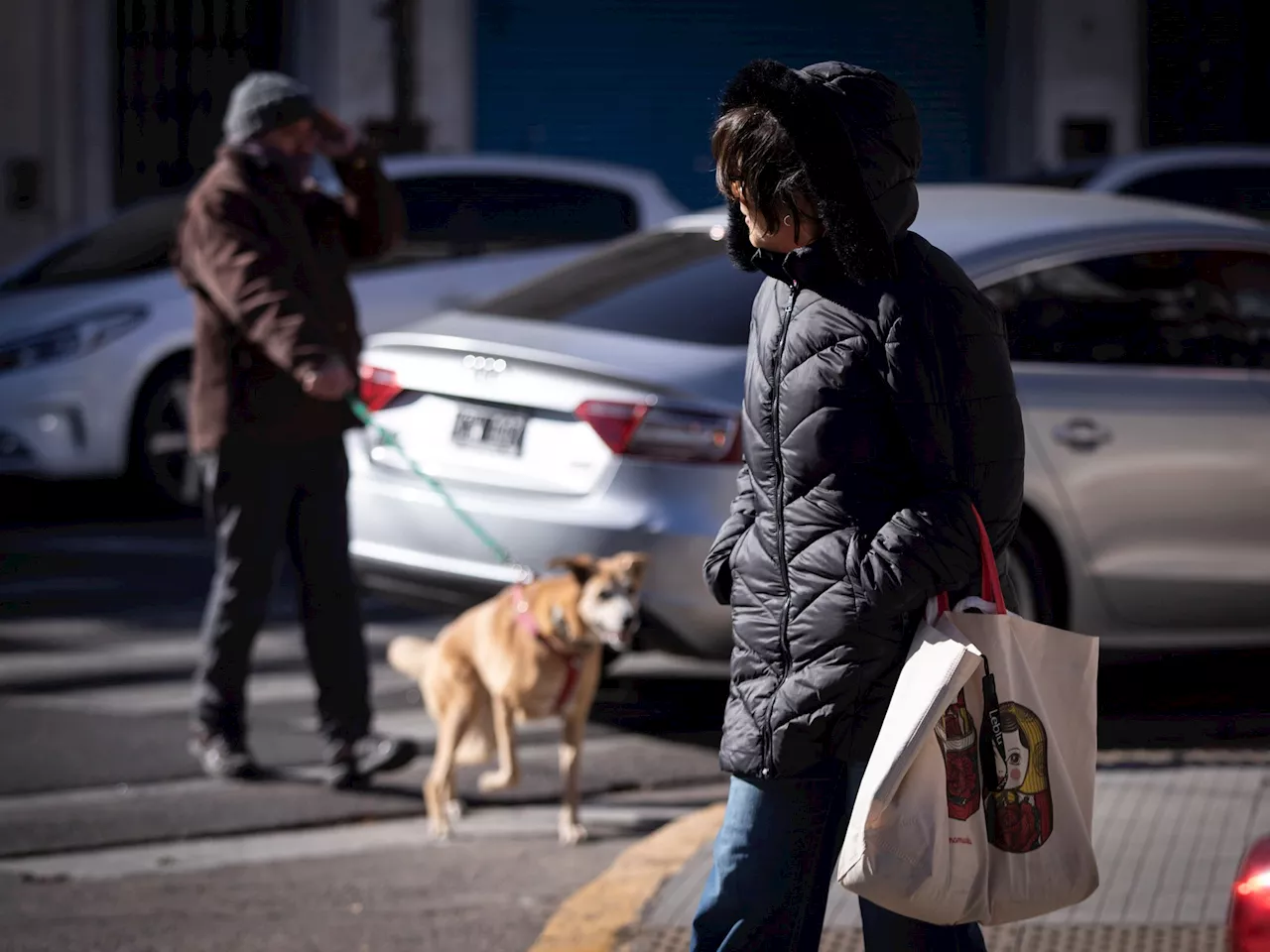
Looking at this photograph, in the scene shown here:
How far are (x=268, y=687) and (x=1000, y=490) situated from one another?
14.5 ft

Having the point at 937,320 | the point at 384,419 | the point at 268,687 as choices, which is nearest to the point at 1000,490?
the point at 937,320

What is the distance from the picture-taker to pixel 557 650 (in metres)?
5.48

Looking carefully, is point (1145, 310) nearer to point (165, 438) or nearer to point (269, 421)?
point (269, 421)

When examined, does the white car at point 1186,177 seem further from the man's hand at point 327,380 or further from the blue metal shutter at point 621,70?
the blue metal shutter at point 621,70

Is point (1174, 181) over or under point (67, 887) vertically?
over

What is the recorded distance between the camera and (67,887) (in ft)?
16.5

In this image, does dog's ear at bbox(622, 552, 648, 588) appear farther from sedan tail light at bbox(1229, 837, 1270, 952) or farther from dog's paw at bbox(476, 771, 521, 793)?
sedan tail light at bbox(1229, 837, 1270, 952)

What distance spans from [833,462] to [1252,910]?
0.93m

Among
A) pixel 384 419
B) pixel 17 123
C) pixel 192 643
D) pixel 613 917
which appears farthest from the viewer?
pixel 17 123

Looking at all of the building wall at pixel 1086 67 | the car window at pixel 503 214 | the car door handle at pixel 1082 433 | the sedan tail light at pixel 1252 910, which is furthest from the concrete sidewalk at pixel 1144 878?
the building wall at pixel 1086 67

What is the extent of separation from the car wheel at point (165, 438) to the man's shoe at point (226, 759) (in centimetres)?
500

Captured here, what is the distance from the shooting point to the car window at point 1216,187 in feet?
37.5

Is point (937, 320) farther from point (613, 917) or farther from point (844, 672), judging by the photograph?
point (613, 917)

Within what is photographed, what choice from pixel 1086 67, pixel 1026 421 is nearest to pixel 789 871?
pixel 1026 421
